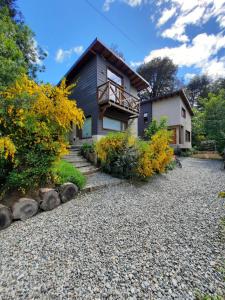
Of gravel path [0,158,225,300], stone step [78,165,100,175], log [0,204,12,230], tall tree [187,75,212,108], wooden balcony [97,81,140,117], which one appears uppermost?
tall tree [187,75,212,108]

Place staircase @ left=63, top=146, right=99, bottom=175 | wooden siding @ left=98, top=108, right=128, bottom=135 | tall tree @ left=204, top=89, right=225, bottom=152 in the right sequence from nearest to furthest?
staircase @ left=63, top=146, right=99, bottom=175 < wooden siding @ left=98, top=108, right=128, bottom=135 < tall tree @ left=204, top=89, right=225, bottom=152

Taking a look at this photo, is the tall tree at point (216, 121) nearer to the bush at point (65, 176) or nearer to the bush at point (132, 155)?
the bush at point (132, 155)

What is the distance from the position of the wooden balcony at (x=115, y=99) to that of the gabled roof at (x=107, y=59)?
164cm

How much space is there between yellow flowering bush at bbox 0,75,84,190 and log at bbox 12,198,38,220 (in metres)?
0.35

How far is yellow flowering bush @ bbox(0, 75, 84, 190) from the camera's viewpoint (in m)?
3.31

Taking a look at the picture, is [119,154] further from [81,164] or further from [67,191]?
[67,191]

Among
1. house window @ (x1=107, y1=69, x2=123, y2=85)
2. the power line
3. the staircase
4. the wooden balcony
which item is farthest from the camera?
house window @ (x1=107, y1=69, x2=123, y2=85)

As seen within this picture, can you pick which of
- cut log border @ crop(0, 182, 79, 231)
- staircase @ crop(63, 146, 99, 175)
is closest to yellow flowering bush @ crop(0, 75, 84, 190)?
cut log border @ crop(0, 182, 79, 231)

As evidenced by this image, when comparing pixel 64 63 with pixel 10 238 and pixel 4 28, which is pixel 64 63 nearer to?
pixel 4 28

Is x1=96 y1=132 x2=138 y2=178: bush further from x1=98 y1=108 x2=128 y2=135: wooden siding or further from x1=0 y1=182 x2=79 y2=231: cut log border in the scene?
x1=98 y1=108 x2=128 y2=135: wooden siding

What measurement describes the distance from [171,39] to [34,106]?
1105 cm

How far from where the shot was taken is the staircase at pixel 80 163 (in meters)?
6.15

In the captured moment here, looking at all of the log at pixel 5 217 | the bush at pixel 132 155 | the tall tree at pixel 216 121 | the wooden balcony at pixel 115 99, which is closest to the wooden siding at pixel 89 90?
the wooden balcony at pixel 115 99

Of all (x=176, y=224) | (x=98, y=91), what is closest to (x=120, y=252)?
(x=176, y=224)
